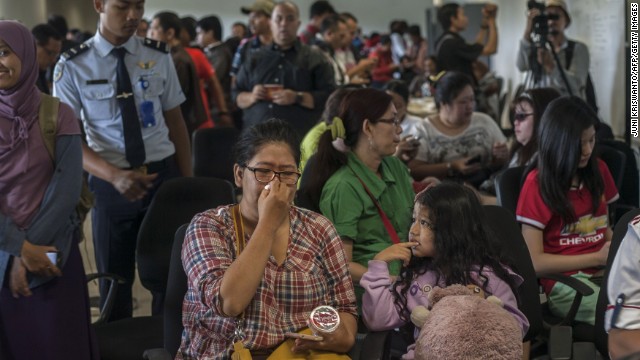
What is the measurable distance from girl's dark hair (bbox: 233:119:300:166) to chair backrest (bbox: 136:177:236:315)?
0.84 metres

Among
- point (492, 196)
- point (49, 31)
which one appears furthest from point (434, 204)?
point (49, 31)

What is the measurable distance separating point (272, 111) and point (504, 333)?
4.04m

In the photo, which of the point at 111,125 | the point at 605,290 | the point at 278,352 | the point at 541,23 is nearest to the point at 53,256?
the point at 278,352

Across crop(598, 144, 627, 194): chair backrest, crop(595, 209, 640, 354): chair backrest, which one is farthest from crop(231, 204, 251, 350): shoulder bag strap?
crop(598, 144, 627, 194): chair backrest

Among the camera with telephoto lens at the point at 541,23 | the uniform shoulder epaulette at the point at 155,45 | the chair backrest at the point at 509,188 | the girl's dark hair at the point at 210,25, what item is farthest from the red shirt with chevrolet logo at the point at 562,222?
the girl's dark hair at the point at 210,25

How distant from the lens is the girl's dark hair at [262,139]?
2.71 m

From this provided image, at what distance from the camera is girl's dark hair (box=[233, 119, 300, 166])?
2715 millimetres

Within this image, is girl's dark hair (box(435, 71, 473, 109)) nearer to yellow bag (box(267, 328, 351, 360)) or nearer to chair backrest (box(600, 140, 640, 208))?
chair backrest (box(600, 140, 640, 208))

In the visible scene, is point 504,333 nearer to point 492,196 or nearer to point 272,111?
point 492,196

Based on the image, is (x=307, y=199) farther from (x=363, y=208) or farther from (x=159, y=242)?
(x=159, y=242)

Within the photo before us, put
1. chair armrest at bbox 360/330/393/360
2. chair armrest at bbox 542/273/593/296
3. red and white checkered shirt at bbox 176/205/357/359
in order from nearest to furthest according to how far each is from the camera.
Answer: red and white checkered shirt at bbox 176/205/357/359 < chair armrest at bbox 360/330/393/360 < chair armrest at bbox 542/273/593/296

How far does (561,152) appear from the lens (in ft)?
11.7

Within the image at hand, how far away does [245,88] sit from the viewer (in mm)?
6492

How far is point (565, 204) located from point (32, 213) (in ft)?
6.15
